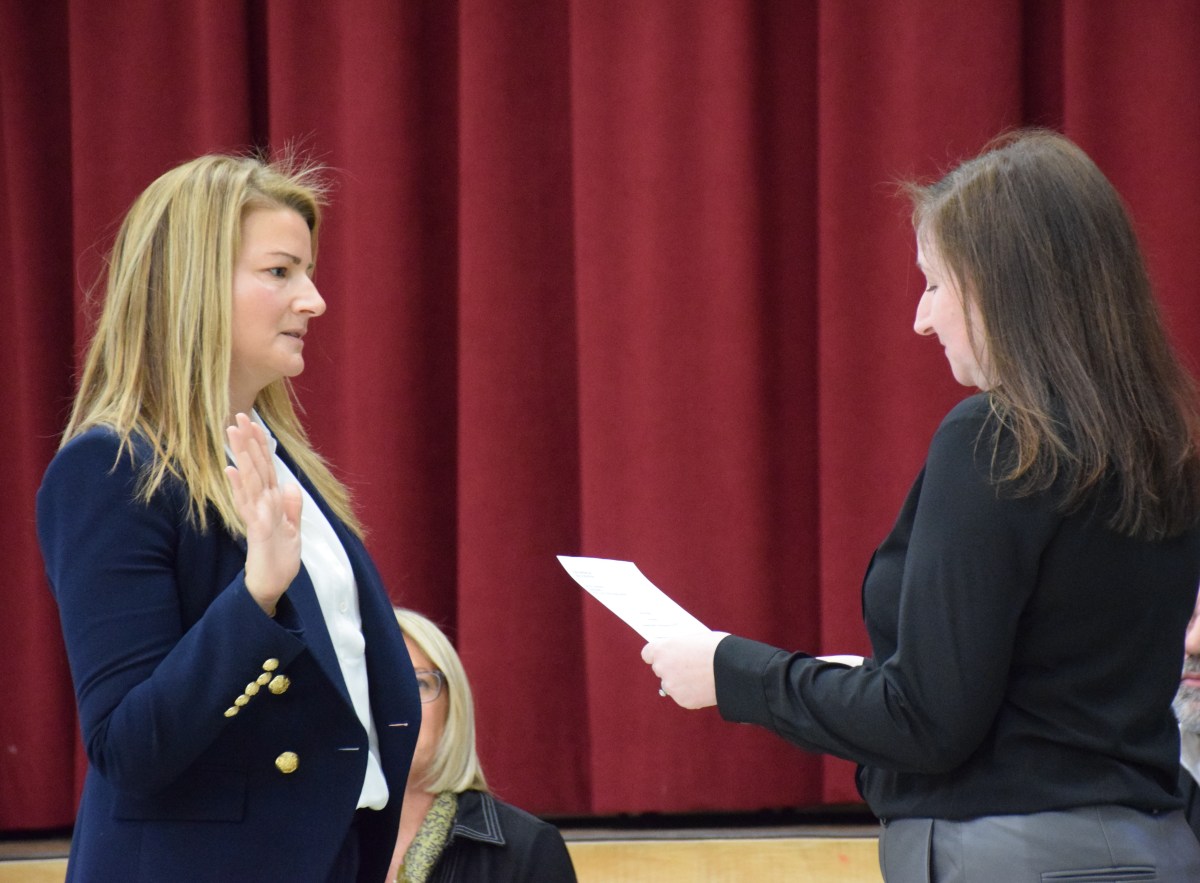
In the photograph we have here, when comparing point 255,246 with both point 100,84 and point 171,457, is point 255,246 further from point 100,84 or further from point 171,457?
point 100,84

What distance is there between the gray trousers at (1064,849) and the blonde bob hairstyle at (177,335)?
0.78 metres

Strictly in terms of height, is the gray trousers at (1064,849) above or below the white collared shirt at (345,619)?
below

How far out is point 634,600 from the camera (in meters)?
1.47

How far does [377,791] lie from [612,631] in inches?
43.5

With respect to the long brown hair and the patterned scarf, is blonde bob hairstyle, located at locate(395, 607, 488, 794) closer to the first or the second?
the patterned scarf

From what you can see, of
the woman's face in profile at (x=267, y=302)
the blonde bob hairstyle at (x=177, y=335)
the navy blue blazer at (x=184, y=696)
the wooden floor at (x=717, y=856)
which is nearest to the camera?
the navy blue blazer at (x=184, y=696)

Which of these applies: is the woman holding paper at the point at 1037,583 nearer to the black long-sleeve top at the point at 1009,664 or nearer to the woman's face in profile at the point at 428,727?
the black long-sleeve top at the point at 1009,664

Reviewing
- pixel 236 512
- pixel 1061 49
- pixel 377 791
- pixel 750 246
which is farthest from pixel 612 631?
pixel 1061 49

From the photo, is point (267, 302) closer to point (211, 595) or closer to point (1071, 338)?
point (211, 595)

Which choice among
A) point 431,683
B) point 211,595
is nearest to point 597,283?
point 431,683

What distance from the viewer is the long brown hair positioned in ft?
3.93

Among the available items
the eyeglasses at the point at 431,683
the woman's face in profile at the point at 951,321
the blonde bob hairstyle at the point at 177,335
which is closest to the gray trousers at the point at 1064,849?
the woman's face in profile at the point at 951,321

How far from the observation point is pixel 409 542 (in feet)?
8.77

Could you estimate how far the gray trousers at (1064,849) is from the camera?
3.91 feet
